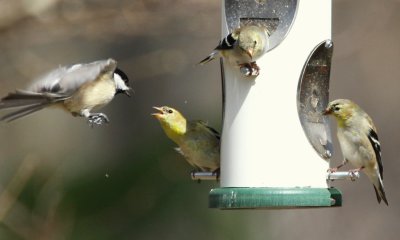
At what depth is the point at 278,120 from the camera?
7.64 m

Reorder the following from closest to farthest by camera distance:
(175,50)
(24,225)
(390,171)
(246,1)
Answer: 1. (246,1)
2. (24,225)
3. (175,50)
4. (390,171)

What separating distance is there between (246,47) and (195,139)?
34.4 inches

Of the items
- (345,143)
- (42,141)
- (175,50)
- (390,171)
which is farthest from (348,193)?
(345,143)

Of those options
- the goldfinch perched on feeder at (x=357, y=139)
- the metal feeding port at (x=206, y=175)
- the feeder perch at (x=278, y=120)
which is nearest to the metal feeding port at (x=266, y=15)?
the feeder perch at (x=278, y=120)

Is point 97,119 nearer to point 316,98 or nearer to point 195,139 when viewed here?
point 195,139

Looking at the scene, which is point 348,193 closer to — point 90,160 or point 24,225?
point 90,160

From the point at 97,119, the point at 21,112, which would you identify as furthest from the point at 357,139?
the point at 21,112

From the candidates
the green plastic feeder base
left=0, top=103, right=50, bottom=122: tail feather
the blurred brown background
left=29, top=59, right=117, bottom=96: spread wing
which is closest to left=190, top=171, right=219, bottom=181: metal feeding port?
the green plastic feeder base

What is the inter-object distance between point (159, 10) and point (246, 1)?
237 centimetres

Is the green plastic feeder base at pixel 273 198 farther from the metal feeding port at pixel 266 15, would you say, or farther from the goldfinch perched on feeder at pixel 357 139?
the metal feeding port at pixel 266 15

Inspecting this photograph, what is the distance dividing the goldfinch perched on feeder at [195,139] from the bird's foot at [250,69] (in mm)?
642

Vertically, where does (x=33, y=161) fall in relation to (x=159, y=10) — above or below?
below

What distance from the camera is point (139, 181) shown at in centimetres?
1006

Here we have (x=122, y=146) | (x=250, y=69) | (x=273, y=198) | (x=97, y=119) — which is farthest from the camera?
(x=122, y=146)
